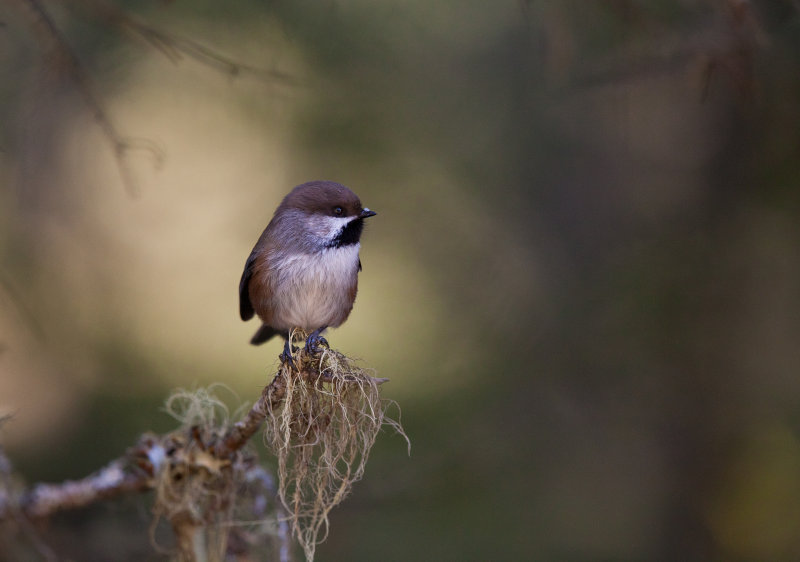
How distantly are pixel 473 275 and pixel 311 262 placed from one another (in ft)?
5.83

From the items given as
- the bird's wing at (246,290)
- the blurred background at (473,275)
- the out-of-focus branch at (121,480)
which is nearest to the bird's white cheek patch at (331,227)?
the bird's wing at (246,290)

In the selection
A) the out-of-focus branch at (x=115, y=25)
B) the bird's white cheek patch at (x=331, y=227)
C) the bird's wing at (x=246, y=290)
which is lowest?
the bird's wing at (x=246, y=290)

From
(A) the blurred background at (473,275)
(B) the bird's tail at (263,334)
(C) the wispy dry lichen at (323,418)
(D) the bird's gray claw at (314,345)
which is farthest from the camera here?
(A) the blurred background at (473,275)

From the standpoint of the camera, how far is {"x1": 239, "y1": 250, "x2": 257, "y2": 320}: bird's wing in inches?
130

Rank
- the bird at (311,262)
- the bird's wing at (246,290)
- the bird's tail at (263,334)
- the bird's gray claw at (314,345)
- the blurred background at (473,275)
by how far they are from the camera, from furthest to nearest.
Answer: the blurred background at (473,275)
the bird's tail at (263,334)
the bird's wing at (246,290)
the bird at (311,262)
the bird's gray claw at (314,345)

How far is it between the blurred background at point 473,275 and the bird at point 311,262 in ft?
3.95

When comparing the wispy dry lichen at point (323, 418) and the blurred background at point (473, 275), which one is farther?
the blurred background at point (473, 275)

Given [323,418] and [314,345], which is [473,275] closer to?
[314,345]

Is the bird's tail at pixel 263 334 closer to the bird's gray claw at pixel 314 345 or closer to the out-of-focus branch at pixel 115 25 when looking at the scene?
the bird's gray claw at pixel 314 345

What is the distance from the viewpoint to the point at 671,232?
185 inches

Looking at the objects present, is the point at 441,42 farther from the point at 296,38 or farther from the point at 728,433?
the point at 728,433

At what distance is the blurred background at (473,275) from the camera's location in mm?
4344

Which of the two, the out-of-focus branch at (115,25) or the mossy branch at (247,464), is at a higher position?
the out-of-focus branch at (115,25)

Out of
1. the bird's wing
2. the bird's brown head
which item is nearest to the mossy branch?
the bird's wing
